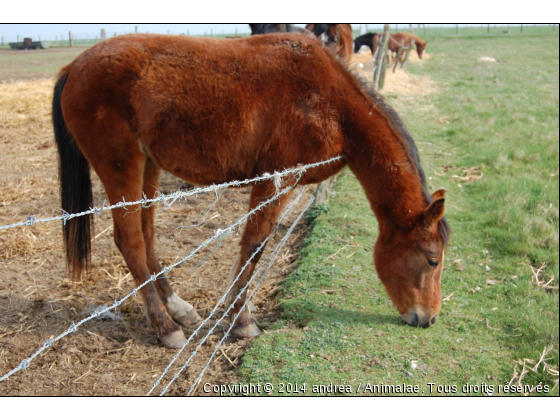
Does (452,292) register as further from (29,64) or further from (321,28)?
(321,28)

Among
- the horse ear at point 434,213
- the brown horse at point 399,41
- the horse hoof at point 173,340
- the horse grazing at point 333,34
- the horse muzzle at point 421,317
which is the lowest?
the horse hoof at point 173,340

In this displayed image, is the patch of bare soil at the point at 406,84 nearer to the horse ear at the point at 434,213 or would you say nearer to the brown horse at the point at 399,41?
the brown horse at the point at 399,41

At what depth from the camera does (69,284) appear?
4.55 m

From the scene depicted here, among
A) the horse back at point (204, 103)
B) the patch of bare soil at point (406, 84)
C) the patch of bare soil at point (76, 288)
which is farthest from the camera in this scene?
the patch of bare soil at point (406, 84)

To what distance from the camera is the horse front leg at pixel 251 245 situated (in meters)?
3.85

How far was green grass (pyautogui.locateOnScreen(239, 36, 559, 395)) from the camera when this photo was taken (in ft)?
11.6

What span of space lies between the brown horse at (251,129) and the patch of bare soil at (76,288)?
45 centimetres

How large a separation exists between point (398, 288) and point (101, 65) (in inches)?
117

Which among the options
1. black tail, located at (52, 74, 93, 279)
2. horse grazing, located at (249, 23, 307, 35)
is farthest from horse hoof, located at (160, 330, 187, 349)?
horse grazing, located at (249, 23, 307, 35)

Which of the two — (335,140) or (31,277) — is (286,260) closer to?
(335,140)

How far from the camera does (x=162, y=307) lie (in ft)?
13.3

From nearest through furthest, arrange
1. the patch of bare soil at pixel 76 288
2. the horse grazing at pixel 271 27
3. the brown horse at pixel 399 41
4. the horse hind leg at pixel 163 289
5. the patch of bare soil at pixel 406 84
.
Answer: the patch of bare soil at pixel 76 288
the horse hind leg at pixel 163 289
the horse grazing at pixel 271 27
the patch of bare soil at pixel 406 84
the brown horse at pixel 399 41

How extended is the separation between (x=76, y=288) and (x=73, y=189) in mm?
1029

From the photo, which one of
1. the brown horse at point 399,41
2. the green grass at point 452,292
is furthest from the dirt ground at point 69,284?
the brown horse at point 399,41
